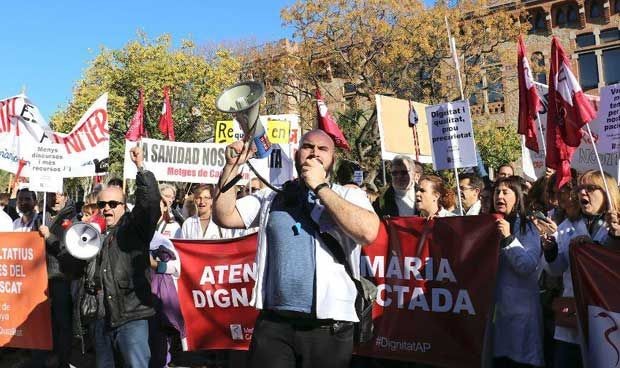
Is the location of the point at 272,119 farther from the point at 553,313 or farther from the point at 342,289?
the point at 342,289

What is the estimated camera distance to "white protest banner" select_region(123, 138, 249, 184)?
8.85m

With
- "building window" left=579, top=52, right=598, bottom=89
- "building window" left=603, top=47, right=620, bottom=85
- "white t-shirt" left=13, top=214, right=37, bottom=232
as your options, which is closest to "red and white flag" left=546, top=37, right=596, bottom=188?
"white t-shirt" left=13, top=214, right=37, bottom=232

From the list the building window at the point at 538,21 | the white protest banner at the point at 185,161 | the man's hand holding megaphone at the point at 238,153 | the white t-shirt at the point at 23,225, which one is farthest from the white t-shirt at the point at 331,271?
the building window at the point at 538,21

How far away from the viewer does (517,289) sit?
434 centimetres

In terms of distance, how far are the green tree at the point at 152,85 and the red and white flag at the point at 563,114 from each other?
25738mm

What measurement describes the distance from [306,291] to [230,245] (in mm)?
3223

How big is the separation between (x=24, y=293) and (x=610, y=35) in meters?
33.6

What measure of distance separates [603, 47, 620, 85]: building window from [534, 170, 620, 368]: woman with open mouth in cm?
3187

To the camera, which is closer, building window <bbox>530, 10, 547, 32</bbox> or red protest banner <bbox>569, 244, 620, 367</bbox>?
red protest banner <bbox>569, 244, 620, 367</bbox>

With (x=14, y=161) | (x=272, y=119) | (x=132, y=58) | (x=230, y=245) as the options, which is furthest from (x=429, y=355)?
(x=132, y=58)

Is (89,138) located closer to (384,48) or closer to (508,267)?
(508,267)

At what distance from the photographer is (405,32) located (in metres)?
26.0

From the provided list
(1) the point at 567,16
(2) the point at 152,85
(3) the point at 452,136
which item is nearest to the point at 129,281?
(3) the point at 452,136

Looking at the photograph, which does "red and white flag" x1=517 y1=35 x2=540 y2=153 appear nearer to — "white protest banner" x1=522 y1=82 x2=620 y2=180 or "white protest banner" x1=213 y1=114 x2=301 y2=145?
"white protest banner" x1=522 y1=82 x2=620 y2=180
